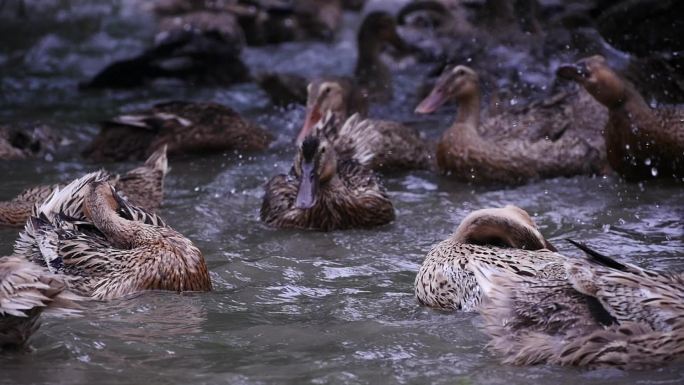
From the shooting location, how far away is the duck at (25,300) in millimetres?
5098

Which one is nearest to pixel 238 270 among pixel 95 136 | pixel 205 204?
pixel 205 204

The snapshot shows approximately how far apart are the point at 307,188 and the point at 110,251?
6.82 ft

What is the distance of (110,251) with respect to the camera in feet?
21.4

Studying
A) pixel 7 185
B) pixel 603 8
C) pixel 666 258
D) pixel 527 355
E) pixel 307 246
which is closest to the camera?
pixel 527 355

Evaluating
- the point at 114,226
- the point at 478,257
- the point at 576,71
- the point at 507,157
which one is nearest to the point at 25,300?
the point at 114,226

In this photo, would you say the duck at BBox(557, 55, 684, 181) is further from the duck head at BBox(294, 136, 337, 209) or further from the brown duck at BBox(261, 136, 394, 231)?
the duck head at BBox(294, 136, 337, 209)

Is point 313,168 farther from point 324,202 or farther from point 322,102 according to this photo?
point 322,102

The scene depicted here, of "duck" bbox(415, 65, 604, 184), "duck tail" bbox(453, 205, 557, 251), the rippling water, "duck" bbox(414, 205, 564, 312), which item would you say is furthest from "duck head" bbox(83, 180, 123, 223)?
"duck" bbox(415, 65, 604, 184)

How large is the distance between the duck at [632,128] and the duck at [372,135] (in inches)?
61.7

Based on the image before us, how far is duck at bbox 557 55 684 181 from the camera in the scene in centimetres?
917

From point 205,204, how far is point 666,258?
12.0 feet

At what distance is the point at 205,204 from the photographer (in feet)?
29.5

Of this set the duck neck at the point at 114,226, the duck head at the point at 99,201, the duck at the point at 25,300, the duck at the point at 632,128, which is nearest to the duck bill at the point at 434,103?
the duck at the point at 632,128

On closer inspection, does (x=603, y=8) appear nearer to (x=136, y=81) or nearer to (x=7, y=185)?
(x=136, y=81)
